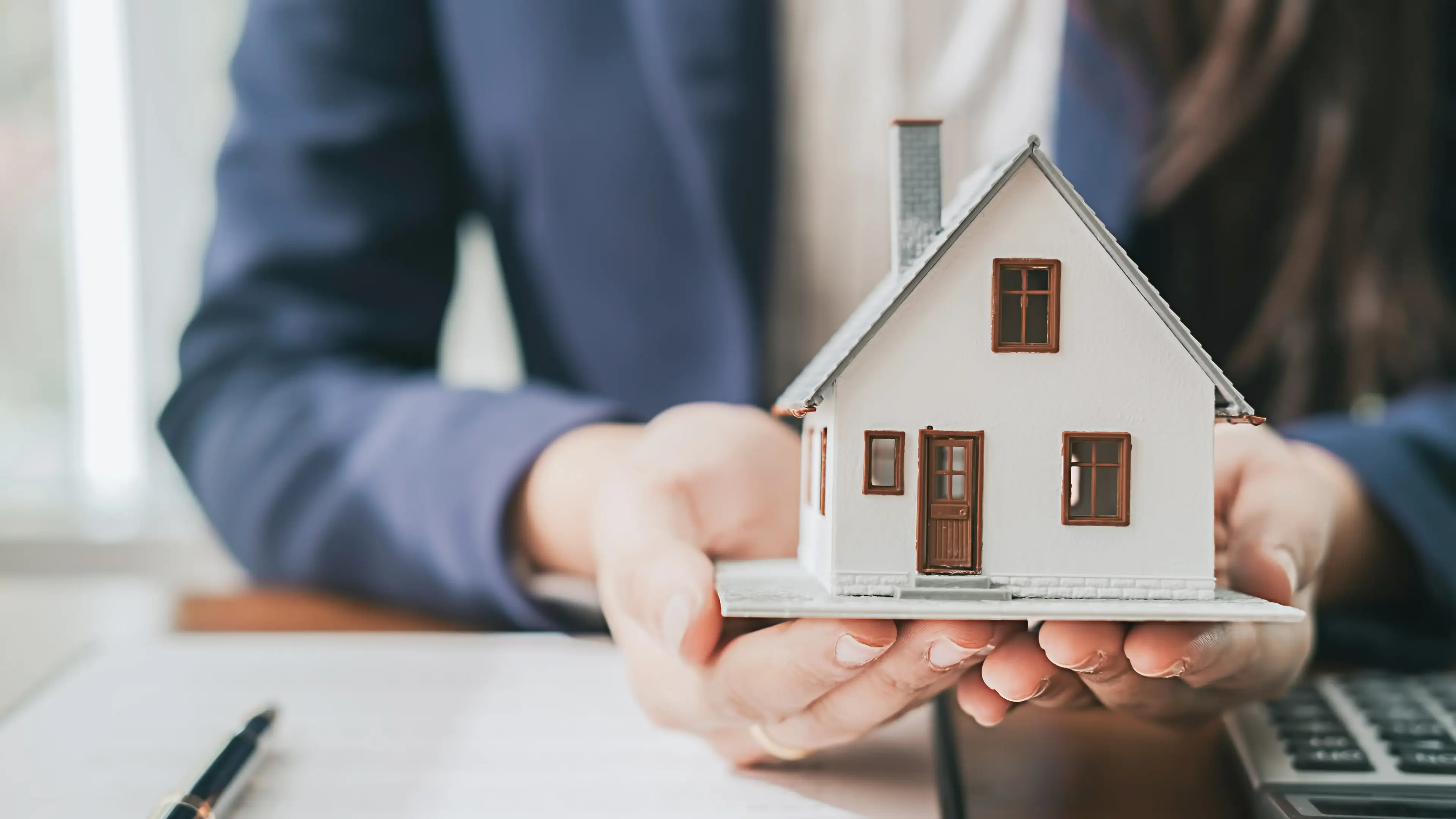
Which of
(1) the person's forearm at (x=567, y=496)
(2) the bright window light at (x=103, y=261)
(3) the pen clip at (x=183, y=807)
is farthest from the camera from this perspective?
(2) the bright window light at (x=103, y=261)

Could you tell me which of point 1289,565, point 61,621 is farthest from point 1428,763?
point 61,621

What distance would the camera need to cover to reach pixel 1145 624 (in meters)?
0.65

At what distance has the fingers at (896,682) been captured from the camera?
1.99ft

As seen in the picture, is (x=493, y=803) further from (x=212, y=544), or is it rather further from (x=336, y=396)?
(x=212, y=544)

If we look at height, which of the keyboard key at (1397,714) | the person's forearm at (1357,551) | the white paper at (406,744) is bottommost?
the white paper at (406,744)

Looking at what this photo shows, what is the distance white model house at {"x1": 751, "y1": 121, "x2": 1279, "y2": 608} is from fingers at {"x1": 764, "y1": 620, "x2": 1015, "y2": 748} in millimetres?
77

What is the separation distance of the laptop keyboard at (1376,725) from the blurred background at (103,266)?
1843 millimetres

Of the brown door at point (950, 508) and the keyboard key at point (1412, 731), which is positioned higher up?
the brown door at point (950, 508)

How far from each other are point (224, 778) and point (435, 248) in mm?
1112

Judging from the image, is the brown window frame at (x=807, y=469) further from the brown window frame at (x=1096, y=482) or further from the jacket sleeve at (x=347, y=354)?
the jacket sleeve at (x=347, y=354)

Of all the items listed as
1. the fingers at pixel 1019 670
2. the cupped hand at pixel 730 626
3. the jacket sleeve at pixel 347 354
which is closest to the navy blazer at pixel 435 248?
the jacket sleeve at pixel 347 354

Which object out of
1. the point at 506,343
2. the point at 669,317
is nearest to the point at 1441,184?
the point at 669,317

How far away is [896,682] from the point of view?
0.65 m

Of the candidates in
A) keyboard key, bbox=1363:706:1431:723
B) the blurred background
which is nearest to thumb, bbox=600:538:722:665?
keyboard key, bbox=1363:706:1431:723
